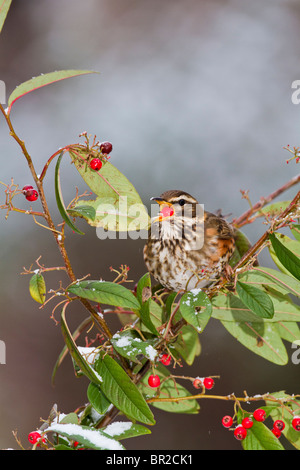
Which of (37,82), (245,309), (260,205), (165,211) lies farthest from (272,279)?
(37,82)

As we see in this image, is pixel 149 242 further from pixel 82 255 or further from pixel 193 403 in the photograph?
pixel 82 255

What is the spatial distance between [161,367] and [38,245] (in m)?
1.31

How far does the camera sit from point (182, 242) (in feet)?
4.30

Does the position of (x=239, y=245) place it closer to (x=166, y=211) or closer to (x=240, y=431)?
(x=166, y=211)

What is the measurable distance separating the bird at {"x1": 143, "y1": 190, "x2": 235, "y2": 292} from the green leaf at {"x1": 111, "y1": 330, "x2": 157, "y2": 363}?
0.34 meters

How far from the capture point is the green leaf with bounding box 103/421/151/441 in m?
0.88

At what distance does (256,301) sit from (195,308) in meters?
0.10

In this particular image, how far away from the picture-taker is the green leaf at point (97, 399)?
84cm

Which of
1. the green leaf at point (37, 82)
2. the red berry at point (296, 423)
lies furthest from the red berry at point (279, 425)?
the green leaf at point (37, 82)

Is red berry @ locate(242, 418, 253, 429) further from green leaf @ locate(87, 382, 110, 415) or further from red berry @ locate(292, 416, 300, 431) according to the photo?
green leaf @ locate(87, 382, 110, 415)

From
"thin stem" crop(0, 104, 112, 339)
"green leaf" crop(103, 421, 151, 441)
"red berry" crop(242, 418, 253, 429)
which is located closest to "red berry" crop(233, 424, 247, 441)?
"red berry" crop(242, 418, 253, 429)

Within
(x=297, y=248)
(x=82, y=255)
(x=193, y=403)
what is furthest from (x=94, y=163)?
Result: (x=82, y=255)

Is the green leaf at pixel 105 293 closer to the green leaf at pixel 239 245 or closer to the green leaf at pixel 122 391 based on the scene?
the green leaf at pixel 122 391

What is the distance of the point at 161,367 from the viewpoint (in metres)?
1.19
